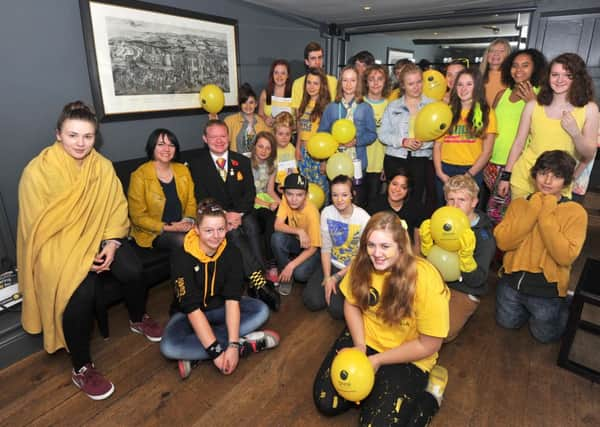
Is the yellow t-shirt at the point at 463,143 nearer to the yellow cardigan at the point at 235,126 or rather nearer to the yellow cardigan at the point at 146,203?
the yellow cardigan at the point at 235,126

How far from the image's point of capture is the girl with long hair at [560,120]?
207 cm

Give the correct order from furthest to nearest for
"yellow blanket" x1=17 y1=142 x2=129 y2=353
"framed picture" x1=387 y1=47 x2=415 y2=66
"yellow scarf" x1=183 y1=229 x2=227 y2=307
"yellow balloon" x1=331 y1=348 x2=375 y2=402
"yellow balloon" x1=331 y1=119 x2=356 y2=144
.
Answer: "framed picture" x1=387 y1=47 x2=415 y2=66 < "yellow balloon" x1=331 y1=119 x2=356 y2=144 < "yellow scarf" x1=183 y1=229 x2=227 y2=307 < "yellow blanket" x1=17 y1=142 x2=129 y2=353 < "yellow balloon" x1=331 y1=348 x2=375 y2=402

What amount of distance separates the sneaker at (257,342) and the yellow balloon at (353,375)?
0.64 m

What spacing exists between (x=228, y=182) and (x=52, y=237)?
111 cm

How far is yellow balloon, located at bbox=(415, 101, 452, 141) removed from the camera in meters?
2.33

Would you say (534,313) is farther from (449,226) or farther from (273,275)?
(273,275)

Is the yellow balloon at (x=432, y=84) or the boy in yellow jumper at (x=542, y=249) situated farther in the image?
the yellow balloon at (x=432, y=84)

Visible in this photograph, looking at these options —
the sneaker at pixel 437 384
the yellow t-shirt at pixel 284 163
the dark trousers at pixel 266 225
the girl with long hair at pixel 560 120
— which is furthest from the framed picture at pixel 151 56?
the sneaker at pixel 437 384

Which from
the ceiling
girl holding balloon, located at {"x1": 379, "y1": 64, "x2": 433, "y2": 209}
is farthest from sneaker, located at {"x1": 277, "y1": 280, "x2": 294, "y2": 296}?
the ceiling

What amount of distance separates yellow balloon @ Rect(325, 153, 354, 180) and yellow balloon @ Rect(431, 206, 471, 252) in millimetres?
882

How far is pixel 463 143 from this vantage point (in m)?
2.51

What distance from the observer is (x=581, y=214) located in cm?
181

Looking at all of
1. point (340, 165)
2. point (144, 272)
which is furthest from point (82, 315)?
point (340, 165)

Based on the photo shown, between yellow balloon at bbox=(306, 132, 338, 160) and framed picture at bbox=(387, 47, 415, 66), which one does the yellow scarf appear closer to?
yellow balloon at bbox=(306, 132, 338, 160)
